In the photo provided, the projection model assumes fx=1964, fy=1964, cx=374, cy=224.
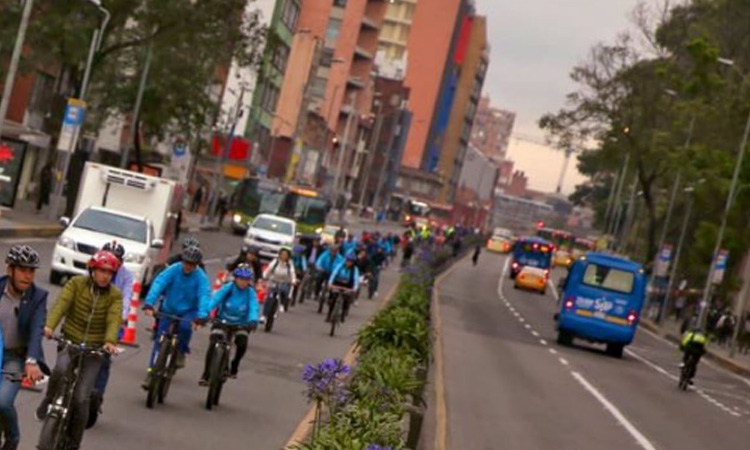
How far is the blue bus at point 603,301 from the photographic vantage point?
49.9 meters

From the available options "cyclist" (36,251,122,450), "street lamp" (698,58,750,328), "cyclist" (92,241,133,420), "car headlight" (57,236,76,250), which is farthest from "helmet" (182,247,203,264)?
"street lamp" (698,58,750,328)

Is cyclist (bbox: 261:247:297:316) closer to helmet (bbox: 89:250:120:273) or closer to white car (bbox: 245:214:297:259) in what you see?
helmet (bbox: 89:250:120:273)

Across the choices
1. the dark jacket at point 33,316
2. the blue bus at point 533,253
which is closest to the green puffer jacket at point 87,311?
the dark jacket at point 33,316

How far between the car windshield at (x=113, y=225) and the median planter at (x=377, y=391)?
10242 mm

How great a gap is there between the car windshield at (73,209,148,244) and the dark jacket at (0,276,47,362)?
75.0 ft

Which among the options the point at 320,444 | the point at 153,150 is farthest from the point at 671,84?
the point at 320,444

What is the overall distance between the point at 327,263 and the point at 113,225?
8.75 m

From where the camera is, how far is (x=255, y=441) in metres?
17.9

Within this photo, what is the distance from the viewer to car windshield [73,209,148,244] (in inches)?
1375

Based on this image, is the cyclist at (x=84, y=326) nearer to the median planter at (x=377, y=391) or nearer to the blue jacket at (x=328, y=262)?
the median planter at (x=377, y=391)

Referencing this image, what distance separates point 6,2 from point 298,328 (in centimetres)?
2752

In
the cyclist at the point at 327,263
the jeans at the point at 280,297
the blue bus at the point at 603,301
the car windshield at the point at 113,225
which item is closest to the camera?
the jeans at the point at 280,297

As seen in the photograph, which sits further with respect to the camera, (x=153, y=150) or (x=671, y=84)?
(x=153, y=150)

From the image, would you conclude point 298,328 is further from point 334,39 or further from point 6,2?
point 334,39
